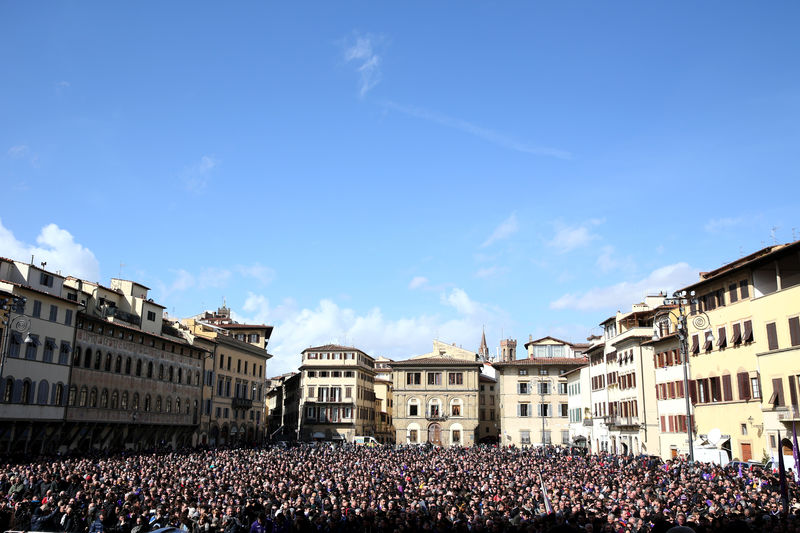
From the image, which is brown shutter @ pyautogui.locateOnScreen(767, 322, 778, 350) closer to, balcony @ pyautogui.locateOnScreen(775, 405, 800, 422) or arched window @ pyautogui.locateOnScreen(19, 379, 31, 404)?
balcony @ pyautogui.locateOnScreen(775, 405, 800, 422)

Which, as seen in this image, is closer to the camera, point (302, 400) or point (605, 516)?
point (605, 516)

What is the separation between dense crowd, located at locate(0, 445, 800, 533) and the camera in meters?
16.0

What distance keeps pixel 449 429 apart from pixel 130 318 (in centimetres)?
3900

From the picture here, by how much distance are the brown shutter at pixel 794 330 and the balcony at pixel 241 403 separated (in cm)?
5143

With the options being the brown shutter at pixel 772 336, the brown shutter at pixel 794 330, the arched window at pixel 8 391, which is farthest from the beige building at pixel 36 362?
the brown shutter at pixel 794 330

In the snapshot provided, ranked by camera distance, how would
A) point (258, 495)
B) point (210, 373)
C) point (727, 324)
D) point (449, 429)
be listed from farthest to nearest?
point (449, 429), point (210, 373), point (727, 324), point (258, 495)

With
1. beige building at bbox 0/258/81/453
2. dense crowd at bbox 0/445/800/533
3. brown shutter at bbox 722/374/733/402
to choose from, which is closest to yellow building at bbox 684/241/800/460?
brown shutter at bbox 722/374/733/402

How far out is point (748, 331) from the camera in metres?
34.2

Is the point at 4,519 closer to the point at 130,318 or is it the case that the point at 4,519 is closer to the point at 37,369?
the point at 37,369

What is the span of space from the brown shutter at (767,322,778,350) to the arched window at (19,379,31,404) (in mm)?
40123

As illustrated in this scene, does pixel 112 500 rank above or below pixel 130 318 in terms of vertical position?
below

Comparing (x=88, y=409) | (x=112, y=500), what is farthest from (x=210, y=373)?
(x=112, y=500)

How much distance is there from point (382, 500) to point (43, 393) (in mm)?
30080

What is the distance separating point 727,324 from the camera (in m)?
36.3
